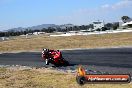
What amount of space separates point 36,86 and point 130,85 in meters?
5.64

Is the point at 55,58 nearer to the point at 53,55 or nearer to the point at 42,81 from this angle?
the point at 53,55

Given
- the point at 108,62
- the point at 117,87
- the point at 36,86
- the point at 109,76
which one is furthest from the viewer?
the point at 108,62

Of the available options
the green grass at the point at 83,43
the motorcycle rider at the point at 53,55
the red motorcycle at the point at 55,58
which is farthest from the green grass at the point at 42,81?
the green grass at the point at 83,43

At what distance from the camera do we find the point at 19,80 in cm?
2362

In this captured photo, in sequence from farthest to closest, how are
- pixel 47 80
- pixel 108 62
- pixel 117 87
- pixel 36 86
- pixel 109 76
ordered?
pixel 108 62
pixel 47 80
pixel 36 86
pixel 117 87
pixel 109 76

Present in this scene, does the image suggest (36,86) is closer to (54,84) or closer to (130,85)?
(54,84)

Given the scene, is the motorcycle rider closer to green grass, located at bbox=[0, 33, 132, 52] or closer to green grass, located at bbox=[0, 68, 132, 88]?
green grass, located at bbox=[0, 68, 132, 88]

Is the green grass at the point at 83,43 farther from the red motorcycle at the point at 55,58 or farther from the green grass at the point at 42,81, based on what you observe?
the green grass at the point at 42,81

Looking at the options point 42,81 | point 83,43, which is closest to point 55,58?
point 42,81

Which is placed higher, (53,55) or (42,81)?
(53,55)

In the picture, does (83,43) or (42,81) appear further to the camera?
(83,43)

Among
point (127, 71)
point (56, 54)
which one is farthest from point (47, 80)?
point (56, 54)

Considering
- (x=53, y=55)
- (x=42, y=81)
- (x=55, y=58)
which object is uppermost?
(x=53, y=55)

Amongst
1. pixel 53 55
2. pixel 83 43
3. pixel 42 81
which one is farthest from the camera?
pixel 83 43
